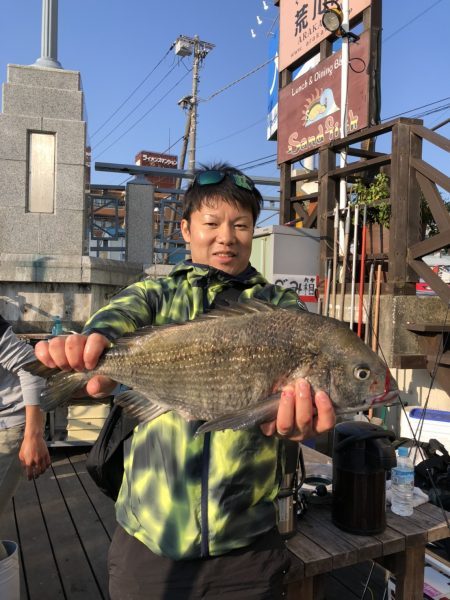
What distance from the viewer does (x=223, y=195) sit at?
2205 mm

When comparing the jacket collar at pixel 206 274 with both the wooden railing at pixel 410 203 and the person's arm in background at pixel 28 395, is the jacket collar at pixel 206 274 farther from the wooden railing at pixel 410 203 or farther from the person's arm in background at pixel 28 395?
the wooden railing at pixel 410 203

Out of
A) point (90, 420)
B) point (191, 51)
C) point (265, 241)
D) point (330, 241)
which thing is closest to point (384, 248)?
point (330, 241)

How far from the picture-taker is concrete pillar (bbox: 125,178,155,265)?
8.30m

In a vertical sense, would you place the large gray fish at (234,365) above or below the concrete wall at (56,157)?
below

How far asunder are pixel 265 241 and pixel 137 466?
5657mm

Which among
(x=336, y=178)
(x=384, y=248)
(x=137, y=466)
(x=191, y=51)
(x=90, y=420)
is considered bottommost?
(x=90, y=420)

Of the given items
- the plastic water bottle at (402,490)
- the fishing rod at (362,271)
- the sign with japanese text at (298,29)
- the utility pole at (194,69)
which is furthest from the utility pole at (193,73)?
the plastic water bottle at (402,490)

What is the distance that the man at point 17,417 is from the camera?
123 inches

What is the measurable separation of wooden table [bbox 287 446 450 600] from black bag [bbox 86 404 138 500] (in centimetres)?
116

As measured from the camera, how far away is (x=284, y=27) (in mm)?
8953

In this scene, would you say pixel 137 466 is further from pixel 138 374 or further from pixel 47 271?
pixel 47 271

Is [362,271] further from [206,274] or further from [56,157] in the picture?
[56,157]

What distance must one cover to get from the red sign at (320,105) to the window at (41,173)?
4.31 m

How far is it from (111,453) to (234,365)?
77cm
